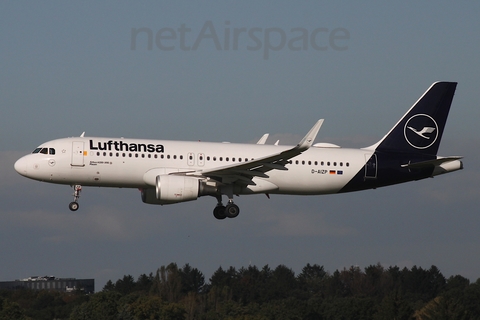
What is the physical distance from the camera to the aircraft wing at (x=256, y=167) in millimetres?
45625

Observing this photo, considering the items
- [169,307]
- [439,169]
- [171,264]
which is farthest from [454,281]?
[439,169]

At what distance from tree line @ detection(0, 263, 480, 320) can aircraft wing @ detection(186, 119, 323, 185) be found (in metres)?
57.0

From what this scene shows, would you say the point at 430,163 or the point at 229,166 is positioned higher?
the point at 430,163

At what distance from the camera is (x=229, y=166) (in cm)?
4825

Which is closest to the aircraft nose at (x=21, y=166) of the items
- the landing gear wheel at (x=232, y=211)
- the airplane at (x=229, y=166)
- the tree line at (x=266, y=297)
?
the airplane at (x=229, y=166)

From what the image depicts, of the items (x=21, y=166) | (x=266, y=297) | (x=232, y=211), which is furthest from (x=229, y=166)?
(x=266, y=297)

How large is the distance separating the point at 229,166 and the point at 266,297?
338 ft

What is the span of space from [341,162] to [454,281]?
11085 centimetres

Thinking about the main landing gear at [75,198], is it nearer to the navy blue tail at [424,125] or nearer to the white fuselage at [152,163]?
the white fuselage at [152,163]

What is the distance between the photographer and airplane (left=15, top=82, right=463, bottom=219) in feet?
160

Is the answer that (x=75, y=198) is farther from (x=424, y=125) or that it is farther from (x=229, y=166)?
(x=424, y=125)

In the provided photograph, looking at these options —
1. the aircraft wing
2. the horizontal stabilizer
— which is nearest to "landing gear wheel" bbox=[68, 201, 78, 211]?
the aircraft wing

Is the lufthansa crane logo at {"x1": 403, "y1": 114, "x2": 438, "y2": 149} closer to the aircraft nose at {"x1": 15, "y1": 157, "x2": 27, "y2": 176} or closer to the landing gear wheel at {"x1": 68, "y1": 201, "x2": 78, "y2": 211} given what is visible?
the landing gear wheel at {"x1": 68, "y1": 201, "x2": 78, "y2": 211}

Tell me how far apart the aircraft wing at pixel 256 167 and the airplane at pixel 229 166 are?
0.17 ft
